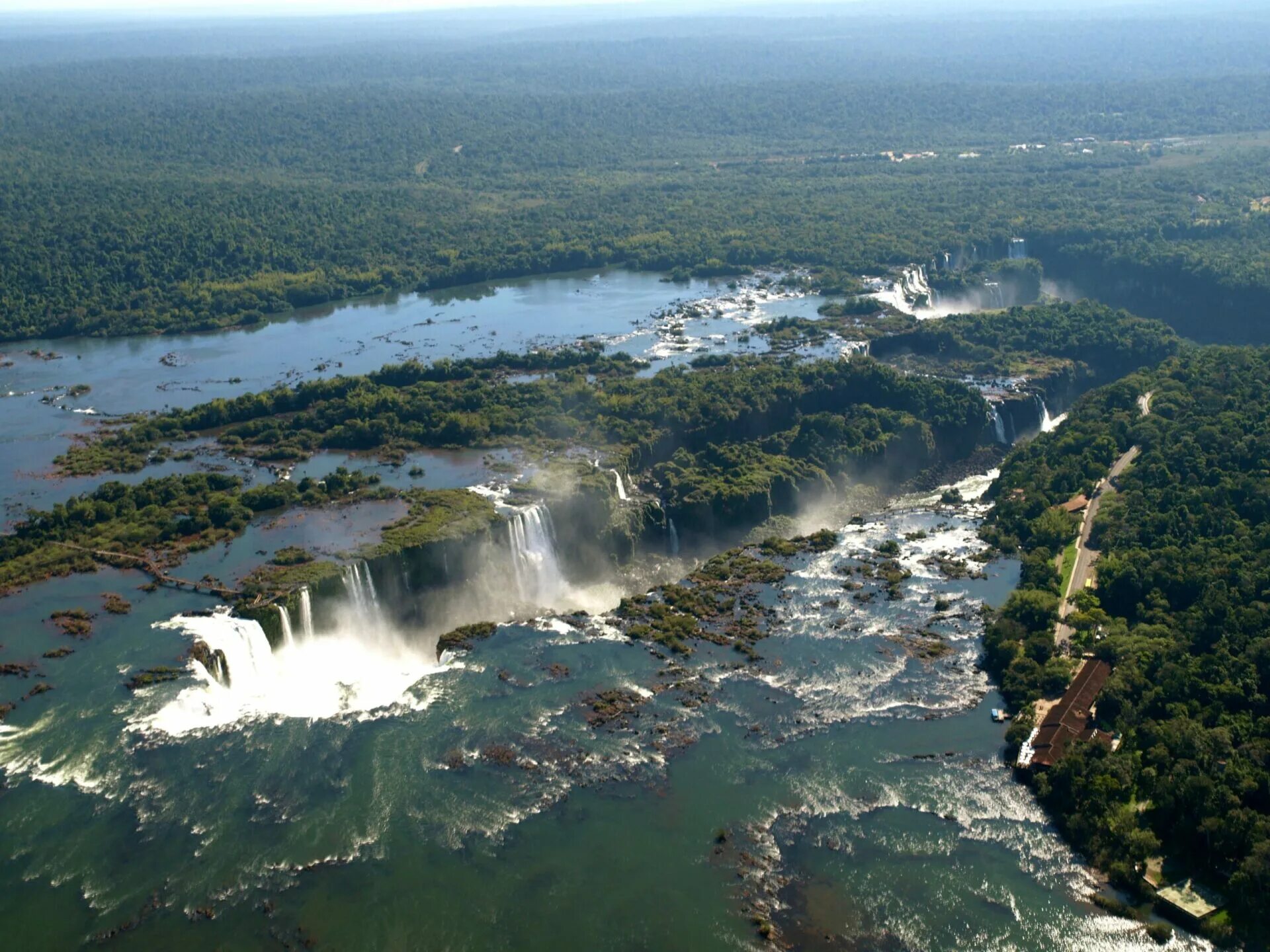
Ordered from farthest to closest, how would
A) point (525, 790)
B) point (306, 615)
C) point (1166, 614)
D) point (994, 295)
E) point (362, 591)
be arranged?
point (994, 295)
point (362, 591)
point (1166, 614)
point (306, 615)
point (525, 790)

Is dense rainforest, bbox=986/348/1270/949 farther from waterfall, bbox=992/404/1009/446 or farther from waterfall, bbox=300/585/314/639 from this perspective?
waterfall, bbox=300/585/314/639

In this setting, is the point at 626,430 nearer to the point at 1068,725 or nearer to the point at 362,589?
the point at 362,589

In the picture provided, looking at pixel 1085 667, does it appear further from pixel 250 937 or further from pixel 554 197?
pixel 554 197

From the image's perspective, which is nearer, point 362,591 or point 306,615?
point 306,615

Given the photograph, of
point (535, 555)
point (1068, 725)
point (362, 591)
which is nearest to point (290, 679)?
point (362, 591)

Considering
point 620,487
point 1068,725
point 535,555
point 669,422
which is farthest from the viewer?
point 669,422

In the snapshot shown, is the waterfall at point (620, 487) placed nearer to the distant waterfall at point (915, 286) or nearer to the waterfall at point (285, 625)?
the waterfall at point (285, 625)

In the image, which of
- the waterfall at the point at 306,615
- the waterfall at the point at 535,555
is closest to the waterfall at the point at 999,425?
the waterfall at the point at 535,555

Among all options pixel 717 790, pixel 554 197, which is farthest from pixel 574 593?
pixel 554 197
